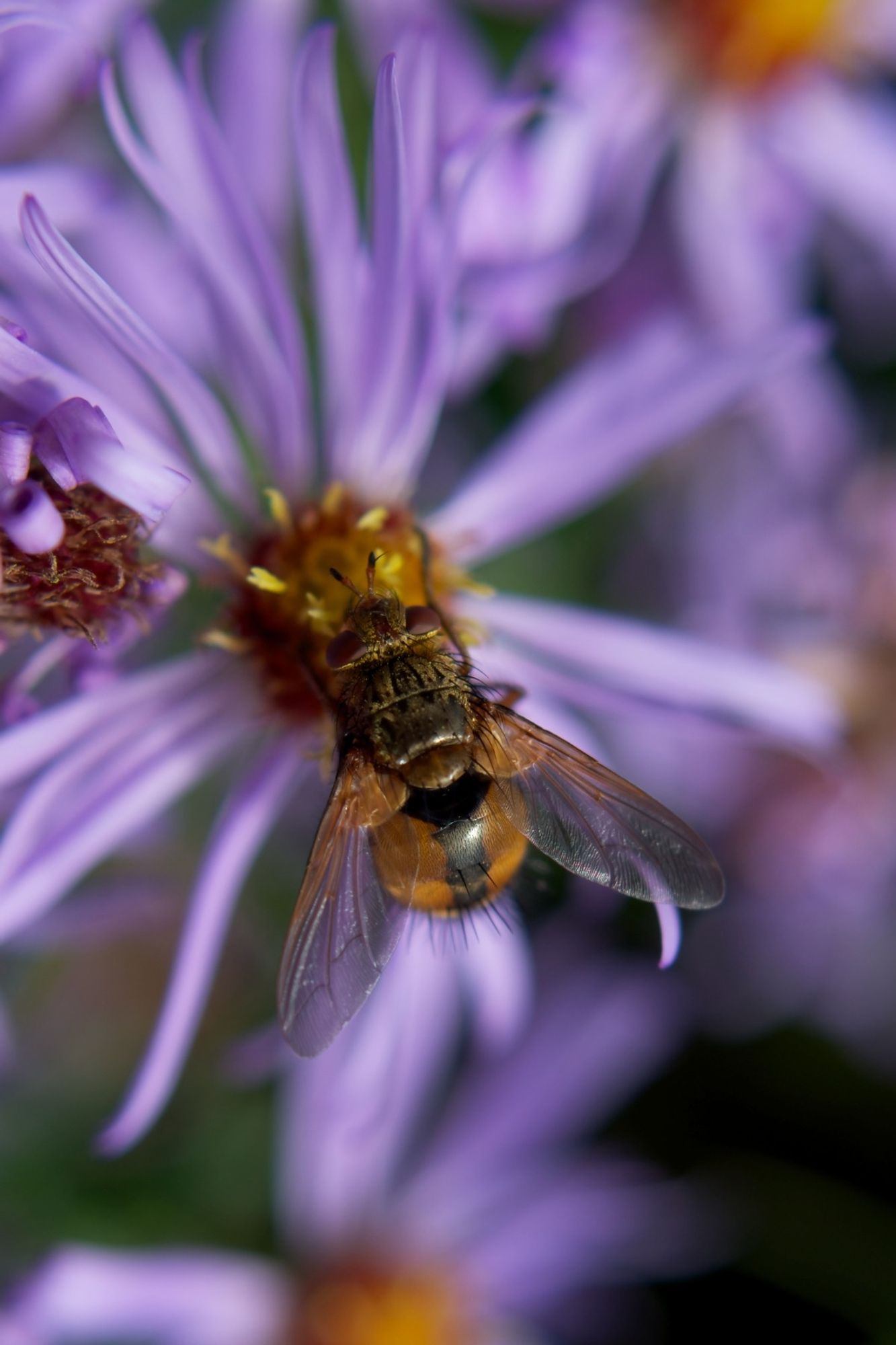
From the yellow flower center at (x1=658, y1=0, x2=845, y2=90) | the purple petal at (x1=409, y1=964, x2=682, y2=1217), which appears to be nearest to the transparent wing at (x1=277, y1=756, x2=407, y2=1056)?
the purple petal at (x1=409, y1=964, x2=682, y2=1217)

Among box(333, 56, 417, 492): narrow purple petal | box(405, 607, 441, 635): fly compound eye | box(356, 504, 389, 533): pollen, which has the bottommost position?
box(405, 607, 441, 635): fly compound eye

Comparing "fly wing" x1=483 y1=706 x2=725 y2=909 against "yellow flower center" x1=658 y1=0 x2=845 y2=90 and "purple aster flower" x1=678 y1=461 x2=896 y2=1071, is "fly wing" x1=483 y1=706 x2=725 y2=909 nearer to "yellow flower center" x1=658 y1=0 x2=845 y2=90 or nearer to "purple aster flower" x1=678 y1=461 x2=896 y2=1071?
"purple aster flower" x1=678 y1=461 x2=896 y2=1071

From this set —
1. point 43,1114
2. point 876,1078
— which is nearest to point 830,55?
point 876,1078

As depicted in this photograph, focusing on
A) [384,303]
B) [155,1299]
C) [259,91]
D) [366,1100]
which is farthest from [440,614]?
[155,1299]

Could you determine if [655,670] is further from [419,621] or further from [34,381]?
[34,381]

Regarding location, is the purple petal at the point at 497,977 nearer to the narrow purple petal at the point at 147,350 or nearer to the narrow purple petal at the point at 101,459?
the narrow purple petal at the point at 147,350

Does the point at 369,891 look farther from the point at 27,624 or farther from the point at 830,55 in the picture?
the point at 830,55

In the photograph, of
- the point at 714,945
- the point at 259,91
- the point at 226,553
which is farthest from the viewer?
the point at 714,945

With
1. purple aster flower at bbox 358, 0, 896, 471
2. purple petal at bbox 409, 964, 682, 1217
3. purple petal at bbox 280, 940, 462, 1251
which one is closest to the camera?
purple petal at bbox 280, 940, 462, 1251
